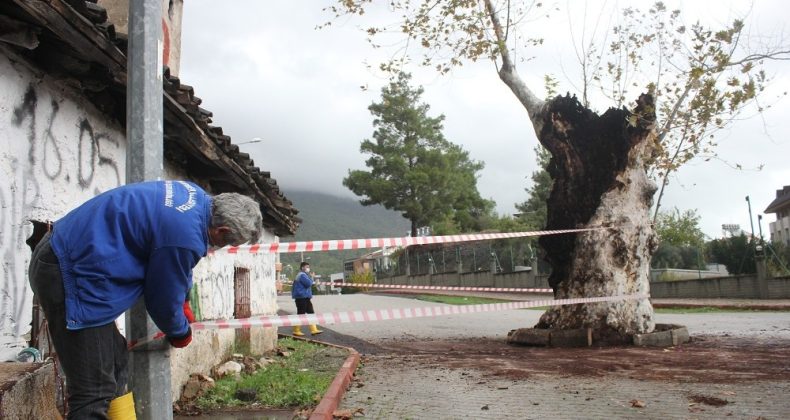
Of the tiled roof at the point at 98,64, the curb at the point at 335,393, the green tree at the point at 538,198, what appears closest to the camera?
the tiled roof at the point at 98,64

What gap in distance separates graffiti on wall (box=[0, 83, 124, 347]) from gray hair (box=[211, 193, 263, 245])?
5.00 ft

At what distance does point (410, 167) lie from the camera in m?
50.8

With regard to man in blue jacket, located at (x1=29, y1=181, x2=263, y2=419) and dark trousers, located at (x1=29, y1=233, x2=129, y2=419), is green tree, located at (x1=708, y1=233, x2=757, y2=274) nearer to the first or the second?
man in blue jacket, located at (x1=29, y1=181, x2=263, y2=419)

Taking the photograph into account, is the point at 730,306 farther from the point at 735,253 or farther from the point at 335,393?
the point at 335,393

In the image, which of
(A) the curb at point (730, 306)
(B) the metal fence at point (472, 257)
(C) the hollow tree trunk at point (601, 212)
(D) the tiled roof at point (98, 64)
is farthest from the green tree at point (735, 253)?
(D) the tiled roof at point (98, 64)

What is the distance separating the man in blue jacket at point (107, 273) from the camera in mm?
2631

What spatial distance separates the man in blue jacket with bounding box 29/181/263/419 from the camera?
263 cm

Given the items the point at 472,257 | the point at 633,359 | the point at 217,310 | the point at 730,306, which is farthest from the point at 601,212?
the point at 472,257

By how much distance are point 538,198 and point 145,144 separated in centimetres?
4899

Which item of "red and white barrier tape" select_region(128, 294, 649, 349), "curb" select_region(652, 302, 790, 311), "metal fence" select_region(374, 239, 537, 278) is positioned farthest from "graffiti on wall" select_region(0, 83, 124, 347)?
"metal fence" select_region(374, 239, 537, 278)

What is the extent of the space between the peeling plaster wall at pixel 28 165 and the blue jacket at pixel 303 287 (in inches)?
413

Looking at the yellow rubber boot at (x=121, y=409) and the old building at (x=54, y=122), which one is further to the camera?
the old building at (x=54, y=122)

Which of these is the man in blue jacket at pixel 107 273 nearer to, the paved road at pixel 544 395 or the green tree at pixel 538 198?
the paved road at pixel 544 395

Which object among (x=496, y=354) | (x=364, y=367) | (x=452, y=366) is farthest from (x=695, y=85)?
(x=364, y=367)
